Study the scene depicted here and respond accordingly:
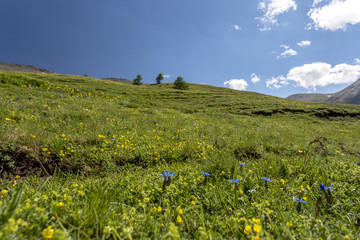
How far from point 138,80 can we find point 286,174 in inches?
3206

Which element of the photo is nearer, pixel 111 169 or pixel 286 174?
pixel 286 174

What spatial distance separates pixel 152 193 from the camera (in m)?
2.38

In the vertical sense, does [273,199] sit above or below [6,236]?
below

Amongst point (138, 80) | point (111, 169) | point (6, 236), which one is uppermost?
point (138, 80)

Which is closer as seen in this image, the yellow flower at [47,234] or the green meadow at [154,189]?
the yellow flower at [47,234]

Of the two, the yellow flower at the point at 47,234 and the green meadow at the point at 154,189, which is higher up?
the yellow flower at the point at 47,234

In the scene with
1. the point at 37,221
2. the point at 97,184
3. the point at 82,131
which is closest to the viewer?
the point at 37,221

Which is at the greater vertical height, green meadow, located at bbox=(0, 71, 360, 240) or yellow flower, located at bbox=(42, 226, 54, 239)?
yellow flower, located at bbox=(42, 226, 54, 239)

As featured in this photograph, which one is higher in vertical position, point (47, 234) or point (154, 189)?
point (47, 234)

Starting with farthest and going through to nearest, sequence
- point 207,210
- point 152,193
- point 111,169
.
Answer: point 111,169
point 152,193
point 207,210

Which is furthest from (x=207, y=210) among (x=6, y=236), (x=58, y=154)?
(x=58, y=154)

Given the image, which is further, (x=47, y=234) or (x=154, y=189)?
(x=154, y=189)

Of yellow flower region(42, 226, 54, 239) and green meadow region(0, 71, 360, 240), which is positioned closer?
yellow flower region(42, 226, 54, 239)

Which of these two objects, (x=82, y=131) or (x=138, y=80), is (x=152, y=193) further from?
(x=138, y=80)
